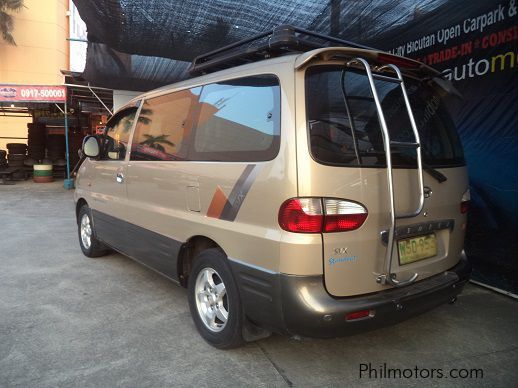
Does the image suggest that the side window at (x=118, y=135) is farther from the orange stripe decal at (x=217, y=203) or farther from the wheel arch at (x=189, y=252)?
the orange stripe decal at (x=217, y=203)

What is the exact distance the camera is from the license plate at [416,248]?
2596 mm

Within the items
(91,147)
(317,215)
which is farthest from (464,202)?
(91,147)

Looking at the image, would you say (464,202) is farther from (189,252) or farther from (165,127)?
(165,127)

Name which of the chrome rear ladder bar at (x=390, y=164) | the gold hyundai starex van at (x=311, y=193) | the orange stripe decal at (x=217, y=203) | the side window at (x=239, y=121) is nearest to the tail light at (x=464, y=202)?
the gold hyundai starex van at (x=311, y=193)

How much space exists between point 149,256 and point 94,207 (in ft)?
4.86

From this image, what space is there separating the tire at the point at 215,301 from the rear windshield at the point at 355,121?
102 cm

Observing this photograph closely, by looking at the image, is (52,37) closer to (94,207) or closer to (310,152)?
(94,207)

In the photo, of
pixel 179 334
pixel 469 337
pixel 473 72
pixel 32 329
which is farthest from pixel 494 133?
pixel 32 329

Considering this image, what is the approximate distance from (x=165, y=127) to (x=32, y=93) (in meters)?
11.1

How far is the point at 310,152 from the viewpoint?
7.65ft

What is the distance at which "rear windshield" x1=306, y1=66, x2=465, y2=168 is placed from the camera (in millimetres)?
2398

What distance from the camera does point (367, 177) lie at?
2.42 meters

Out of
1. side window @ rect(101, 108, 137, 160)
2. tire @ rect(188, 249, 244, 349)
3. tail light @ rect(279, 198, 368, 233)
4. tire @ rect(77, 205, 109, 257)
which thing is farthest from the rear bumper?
tire @ rect(77, 205, 109, 257)

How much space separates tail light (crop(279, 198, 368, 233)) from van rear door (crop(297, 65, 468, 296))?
35mm
